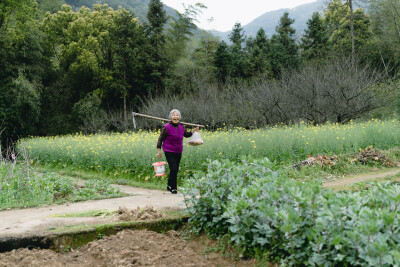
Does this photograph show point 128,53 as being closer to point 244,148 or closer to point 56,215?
point 244,148

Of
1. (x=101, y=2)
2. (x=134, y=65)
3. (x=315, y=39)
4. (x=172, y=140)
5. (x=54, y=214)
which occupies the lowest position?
(x=54, y=214)

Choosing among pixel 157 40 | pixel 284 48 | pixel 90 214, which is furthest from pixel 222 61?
pixel 90 214

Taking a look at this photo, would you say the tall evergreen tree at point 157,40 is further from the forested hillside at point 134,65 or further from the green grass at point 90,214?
the green grass at point 90,214

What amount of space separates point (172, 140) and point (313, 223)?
15.8ft

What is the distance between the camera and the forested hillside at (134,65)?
2547 cm

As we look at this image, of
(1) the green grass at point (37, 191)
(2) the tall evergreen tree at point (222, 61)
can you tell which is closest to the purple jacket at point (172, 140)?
(1) the green grass at point (37, 191)

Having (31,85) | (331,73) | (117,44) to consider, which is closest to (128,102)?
(117,44)

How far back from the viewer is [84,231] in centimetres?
427

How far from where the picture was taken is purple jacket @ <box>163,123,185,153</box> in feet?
23.9

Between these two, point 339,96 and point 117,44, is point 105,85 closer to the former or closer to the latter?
point 117,44

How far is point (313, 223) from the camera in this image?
9.30 ft

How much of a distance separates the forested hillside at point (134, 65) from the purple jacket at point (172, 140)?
42.0ft

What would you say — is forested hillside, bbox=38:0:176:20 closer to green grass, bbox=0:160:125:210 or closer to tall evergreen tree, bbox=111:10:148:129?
tall evergreen tree, bbox=111:10:148:129

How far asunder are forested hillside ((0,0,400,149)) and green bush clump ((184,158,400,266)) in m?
16.6
